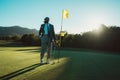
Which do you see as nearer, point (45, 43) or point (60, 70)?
point (60, 70)

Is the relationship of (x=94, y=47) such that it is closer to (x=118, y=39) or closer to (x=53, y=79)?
(x=118, y=39)

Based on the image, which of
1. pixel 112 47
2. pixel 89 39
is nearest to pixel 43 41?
pixel 112 47

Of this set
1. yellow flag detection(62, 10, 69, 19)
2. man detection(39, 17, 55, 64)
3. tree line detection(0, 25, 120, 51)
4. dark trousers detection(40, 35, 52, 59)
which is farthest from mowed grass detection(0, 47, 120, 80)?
tree line detection(0, 25, 120, 51)

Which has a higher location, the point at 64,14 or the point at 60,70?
the point at 64,14

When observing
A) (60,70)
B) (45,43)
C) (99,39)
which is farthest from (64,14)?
(99,39)

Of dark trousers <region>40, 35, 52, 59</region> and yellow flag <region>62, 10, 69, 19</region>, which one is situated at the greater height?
yellow flag <region>62, 10, 69, 19</region>

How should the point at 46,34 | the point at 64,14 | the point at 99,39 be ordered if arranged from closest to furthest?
the point at 46,34 → the point at 64,14 → the point at 99,39

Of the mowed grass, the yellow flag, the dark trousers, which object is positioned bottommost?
the mowed grass

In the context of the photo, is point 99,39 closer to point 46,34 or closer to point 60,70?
point 46,34

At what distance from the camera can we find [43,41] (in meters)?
7.84

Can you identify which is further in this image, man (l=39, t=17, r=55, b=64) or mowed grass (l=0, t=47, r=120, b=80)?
man (l=39, t=17, r=55, b=64)

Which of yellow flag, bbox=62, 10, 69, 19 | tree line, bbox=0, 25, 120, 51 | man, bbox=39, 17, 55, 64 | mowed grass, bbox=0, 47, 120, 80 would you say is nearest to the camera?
mowed grass, bbox=0, 47, 120, 80

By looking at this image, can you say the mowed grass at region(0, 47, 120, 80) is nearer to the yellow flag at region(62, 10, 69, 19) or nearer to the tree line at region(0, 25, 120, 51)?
the yellow flag at region(62, 10, 69, 19)

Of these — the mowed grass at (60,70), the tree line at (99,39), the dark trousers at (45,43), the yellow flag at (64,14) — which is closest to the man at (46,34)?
the dark trousers at (45,43)
